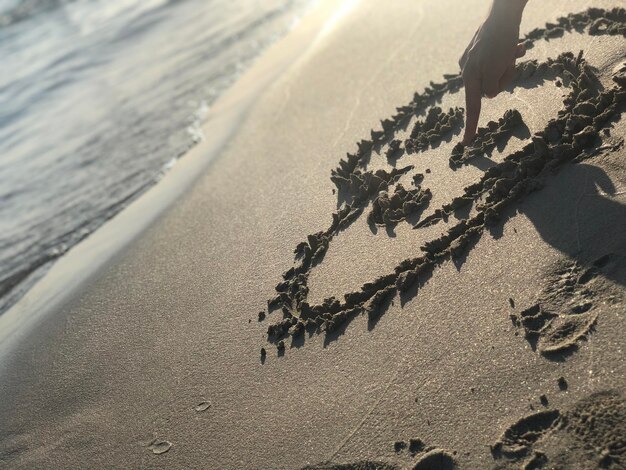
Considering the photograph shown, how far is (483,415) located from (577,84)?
5.76ft

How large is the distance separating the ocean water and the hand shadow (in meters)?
3.22

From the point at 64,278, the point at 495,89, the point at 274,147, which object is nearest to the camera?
the point at 495,89

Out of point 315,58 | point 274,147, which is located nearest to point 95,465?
point 274,147

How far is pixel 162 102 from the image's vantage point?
6.41 m

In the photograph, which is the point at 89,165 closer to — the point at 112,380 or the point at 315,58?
the point at 315,58

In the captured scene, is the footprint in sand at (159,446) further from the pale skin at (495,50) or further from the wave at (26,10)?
the wave at (26,10)

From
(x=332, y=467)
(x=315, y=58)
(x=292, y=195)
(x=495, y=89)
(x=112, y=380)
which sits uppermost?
(x=315, y=58)

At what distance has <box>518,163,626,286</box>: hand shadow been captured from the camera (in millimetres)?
2230

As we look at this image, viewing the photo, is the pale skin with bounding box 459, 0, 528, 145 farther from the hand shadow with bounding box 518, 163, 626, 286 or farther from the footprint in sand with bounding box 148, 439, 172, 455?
the footprint in sand with bounding box 148, 439, 172, 455

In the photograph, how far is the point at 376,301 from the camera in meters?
2.62

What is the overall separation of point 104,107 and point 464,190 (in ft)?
16.0

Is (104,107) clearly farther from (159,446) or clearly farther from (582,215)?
(582,215)

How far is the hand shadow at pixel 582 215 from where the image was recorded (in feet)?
7.32

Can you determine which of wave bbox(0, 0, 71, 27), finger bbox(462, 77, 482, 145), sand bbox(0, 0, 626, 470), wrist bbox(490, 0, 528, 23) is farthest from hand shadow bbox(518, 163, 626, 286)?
wave bbox(0, 0, 71, 27)
